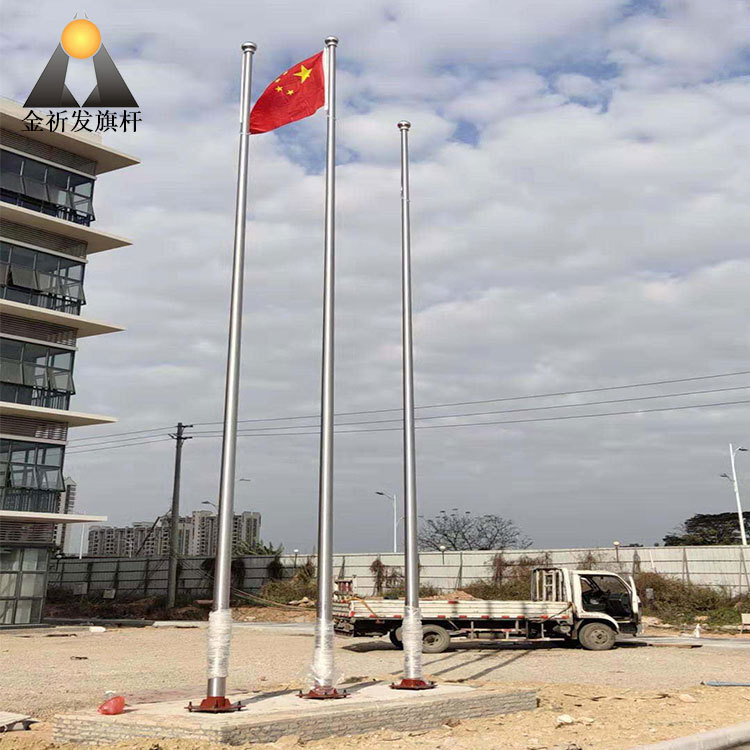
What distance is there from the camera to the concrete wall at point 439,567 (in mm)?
36938

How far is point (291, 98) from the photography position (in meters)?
13.6

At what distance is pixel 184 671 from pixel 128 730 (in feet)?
33.6

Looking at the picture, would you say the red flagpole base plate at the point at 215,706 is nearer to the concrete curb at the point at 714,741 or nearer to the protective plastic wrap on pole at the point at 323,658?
the protective plastic wrap on pole at the point at 323,658

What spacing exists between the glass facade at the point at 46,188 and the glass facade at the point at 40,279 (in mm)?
2078

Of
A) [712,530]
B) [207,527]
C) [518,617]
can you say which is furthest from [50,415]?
[207,527]

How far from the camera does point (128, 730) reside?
9742 mm

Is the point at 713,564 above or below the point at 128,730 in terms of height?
above

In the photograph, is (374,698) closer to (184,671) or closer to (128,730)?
(128,730)

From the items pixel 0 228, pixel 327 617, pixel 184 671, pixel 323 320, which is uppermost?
pixel 0 228

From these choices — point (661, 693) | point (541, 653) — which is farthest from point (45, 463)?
point (661, 693)

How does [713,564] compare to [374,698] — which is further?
[713,564]

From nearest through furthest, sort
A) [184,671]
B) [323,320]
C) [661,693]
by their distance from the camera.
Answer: [323,320] < [661,693] < [184,671]

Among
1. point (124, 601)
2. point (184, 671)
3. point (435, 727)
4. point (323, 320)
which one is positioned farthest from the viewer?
point (124, 601)

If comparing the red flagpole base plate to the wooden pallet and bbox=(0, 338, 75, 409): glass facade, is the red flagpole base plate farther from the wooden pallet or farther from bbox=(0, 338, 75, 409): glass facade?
bbox=(0, 338, 75, 409): glass facade
